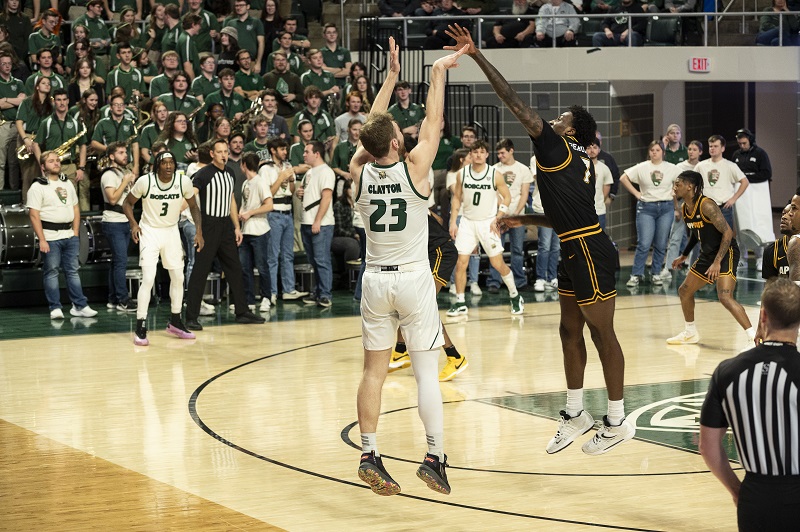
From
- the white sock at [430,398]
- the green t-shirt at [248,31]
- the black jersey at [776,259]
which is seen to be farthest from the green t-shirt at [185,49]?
the white sock at [430,398]

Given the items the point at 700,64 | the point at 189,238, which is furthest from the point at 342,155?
the point at 700,64

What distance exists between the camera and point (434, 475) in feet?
22.5

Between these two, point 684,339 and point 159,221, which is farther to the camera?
point 159,221

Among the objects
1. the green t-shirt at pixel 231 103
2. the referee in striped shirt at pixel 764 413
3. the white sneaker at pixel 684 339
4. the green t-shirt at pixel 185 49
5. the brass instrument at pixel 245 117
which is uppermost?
the green t-shirt at pixel 185 49

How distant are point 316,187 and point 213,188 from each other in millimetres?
1867

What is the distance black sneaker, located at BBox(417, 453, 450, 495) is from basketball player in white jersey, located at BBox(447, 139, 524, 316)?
7.42 meters

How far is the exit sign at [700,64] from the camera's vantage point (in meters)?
19.8

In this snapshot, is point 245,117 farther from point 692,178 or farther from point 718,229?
point 718,229

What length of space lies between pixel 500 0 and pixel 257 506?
640 inches

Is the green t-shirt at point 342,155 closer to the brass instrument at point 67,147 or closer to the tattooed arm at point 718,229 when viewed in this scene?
the brass instrument at point 67,147

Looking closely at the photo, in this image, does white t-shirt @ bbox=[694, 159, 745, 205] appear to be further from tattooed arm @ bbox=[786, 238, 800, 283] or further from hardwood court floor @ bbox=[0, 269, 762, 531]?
tattooed arm @ bbox=[786, 238, 800, 283]

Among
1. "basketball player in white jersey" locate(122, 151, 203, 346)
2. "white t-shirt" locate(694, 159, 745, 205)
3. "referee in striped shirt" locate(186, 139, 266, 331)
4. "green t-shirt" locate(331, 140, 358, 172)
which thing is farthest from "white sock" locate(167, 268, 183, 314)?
"white t-shirt" locate(694, 159, 745, 205)

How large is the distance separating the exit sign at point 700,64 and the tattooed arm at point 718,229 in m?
8.63

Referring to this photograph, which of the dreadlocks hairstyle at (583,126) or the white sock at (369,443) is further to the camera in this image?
the dreadlocks hairstyle at (583,126)
